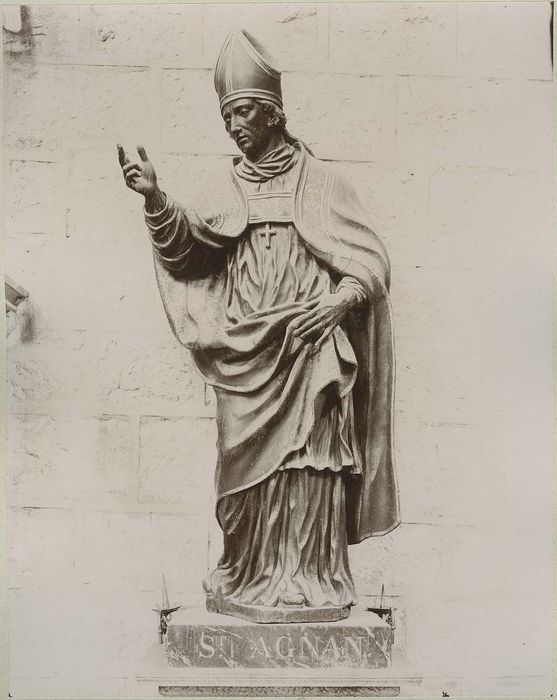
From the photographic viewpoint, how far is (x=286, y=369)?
12.8 feet

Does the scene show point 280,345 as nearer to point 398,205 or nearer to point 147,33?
point 398,205

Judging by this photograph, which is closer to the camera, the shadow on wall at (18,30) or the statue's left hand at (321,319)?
the statue's left hand at (321,319)

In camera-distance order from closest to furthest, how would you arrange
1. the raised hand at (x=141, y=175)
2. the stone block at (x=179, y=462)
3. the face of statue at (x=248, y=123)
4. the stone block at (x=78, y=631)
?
1. the raised hand at (x=141, y=175)
2. the face of statue at (x=248, y=123)
3. the stone block at (x=78, y=631)
4. the stone block at (x=179, y=462)

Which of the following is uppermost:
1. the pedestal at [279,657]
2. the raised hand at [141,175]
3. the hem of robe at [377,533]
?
the raised hand at [141,175]

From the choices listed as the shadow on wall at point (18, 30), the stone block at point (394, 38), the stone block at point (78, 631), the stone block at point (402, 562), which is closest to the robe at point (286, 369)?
the stone block at point (402, 562)

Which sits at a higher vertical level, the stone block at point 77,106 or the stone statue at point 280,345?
the stone block at point 77,106

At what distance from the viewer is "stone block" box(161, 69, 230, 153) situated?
14.9ft

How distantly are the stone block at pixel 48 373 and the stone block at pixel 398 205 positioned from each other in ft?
4.10

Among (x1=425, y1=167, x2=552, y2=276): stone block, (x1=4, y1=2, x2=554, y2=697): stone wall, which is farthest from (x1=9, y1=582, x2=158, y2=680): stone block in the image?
(x1=425, y1=167, x2=552, y2=276): stone block

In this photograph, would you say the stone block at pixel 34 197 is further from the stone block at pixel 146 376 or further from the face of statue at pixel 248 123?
the face of statue at pixel 248 123

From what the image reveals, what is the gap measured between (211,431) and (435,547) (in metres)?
0.98

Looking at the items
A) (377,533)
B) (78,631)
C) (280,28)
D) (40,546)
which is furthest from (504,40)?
(78,631)

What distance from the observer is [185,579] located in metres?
4.46

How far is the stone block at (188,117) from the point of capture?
4555mm
